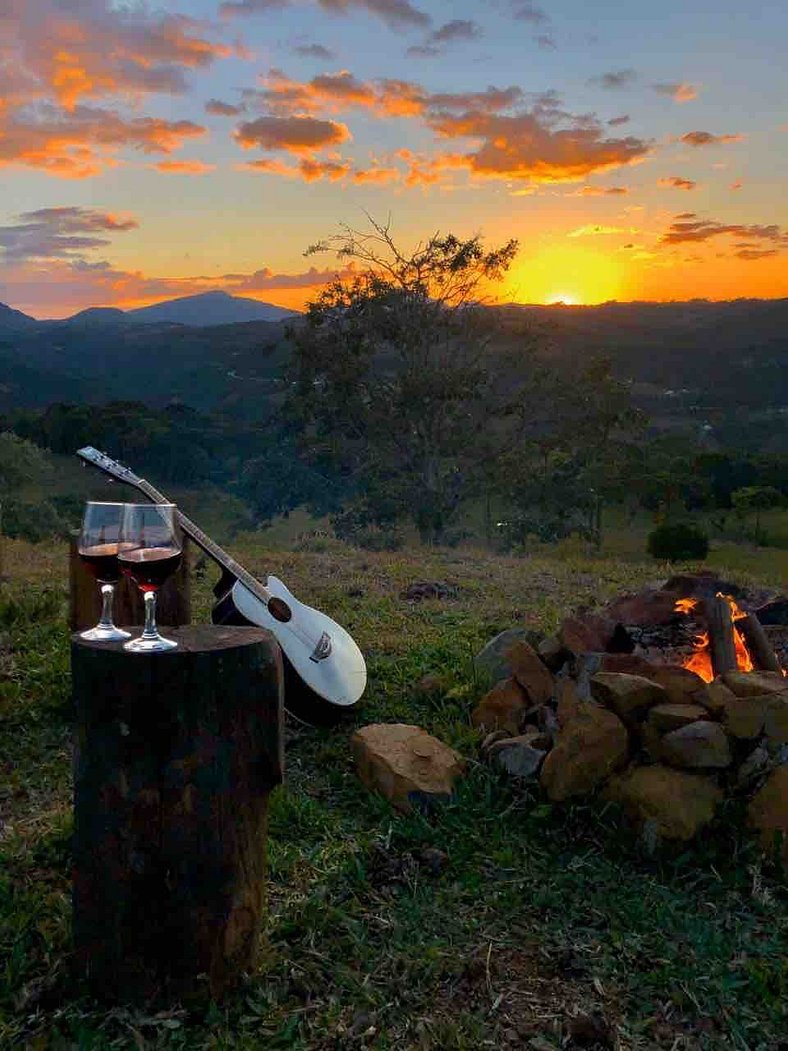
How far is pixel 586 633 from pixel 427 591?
12.5ft

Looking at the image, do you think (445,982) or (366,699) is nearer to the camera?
(445,982)

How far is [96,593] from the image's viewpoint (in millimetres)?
5148

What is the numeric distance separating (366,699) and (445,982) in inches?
99.1

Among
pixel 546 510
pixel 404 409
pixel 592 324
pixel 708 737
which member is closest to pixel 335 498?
pixel 404 409

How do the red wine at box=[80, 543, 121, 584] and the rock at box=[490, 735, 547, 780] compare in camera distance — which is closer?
the red wine at box=[80, 543, 121, 584]

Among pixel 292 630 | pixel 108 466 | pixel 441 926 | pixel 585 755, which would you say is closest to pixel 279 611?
pixel 292 630

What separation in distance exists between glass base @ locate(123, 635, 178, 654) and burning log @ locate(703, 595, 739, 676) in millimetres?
3290

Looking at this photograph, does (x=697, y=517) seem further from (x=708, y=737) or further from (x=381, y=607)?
(x=708, y=737)

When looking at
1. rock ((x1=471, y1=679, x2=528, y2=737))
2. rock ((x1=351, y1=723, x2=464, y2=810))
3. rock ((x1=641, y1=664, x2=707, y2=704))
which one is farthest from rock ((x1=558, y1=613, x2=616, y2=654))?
rock ((x1=351, y1=723, x2=464, y2=810))

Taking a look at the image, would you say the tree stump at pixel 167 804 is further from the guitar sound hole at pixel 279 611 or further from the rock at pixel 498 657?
the rock at pixel 498 657

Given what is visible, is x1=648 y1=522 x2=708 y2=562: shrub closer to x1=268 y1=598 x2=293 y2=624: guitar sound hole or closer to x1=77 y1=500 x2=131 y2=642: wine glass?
x1=268 y1=598 x2=293 y2=624: guitar sound hole

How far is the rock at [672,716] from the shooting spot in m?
3.94

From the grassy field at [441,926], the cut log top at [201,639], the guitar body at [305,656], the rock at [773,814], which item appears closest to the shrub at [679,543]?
the guitar body at [305,656]

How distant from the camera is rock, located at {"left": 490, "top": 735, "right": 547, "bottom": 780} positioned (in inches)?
162
